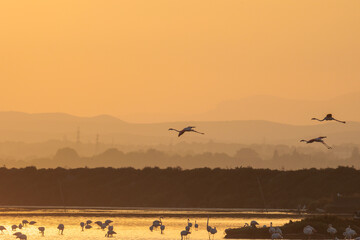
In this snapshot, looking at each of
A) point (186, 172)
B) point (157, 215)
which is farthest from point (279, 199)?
point (157, 215)

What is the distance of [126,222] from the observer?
110500mm

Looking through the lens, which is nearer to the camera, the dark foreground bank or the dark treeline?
the dark foreground bank

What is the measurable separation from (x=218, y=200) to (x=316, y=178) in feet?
43.6

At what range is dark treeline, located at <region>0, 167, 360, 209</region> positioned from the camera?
162 meters

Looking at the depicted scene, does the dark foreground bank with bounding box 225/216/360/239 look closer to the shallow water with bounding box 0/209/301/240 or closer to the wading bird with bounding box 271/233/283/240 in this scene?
the shallow water with bounding box 0/209/301/240

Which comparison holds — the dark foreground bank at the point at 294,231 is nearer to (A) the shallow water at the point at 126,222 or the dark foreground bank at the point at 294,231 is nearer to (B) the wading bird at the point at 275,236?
(A) the shallow water at the point at 126,222

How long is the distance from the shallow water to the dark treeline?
100 feet

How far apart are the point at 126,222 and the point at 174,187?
6238 cm

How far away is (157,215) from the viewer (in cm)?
12719

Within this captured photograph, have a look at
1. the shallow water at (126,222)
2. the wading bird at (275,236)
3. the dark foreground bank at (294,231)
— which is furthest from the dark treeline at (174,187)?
the wading bird at (275,236)

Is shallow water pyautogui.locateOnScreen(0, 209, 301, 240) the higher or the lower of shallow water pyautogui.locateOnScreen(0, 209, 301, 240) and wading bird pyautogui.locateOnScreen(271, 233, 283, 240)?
the higher

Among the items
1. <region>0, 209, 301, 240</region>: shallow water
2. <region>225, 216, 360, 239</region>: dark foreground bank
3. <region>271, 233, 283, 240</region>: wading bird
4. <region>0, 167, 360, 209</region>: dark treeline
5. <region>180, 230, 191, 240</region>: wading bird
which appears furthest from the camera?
<region>0, 167, 360, 209</region>: dark treeline

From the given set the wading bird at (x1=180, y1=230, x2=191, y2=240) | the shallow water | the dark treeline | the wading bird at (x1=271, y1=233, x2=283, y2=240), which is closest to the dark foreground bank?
the shallow water

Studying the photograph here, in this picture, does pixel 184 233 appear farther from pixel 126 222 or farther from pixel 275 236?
pixel 126 222
